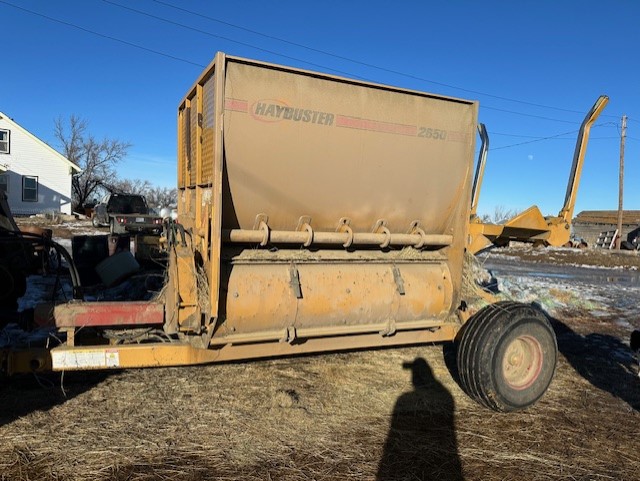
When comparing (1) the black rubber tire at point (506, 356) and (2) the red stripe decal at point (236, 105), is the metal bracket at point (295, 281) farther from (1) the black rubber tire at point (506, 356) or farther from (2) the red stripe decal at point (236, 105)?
(1) the black rubber tire at point (506, 356)

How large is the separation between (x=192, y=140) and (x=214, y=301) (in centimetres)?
164

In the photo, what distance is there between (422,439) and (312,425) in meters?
0.90

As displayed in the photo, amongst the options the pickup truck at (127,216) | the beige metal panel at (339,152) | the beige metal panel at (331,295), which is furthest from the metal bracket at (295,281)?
the pickup truck at (127,216)

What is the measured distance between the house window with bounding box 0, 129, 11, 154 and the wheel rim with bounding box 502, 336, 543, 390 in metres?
34.1

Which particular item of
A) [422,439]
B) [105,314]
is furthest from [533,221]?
[105,314]

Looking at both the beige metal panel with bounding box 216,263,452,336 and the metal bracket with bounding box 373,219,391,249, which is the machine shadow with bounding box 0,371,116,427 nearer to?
the beige metal panel with bounding box 216,263,452,336

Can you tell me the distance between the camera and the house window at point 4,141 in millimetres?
31156

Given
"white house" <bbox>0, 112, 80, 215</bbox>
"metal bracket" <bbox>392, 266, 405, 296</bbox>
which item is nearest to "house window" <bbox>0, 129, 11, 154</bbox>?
"white house" <bbox>0, 112, 80, 215</bbox>

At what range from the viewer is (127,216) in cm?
1382

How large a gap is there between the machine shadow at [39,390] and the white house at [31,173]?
3027 cm

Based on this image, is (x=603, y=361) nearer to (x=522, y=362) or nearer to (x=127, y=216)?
(x=522, y=362)

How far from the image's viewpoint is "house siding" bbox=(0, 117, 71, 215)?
31.3 meters

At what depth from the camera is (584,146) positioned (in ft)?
18.7

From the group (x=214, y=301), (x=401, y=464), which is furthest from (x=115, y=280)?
(x=401, y=464)
